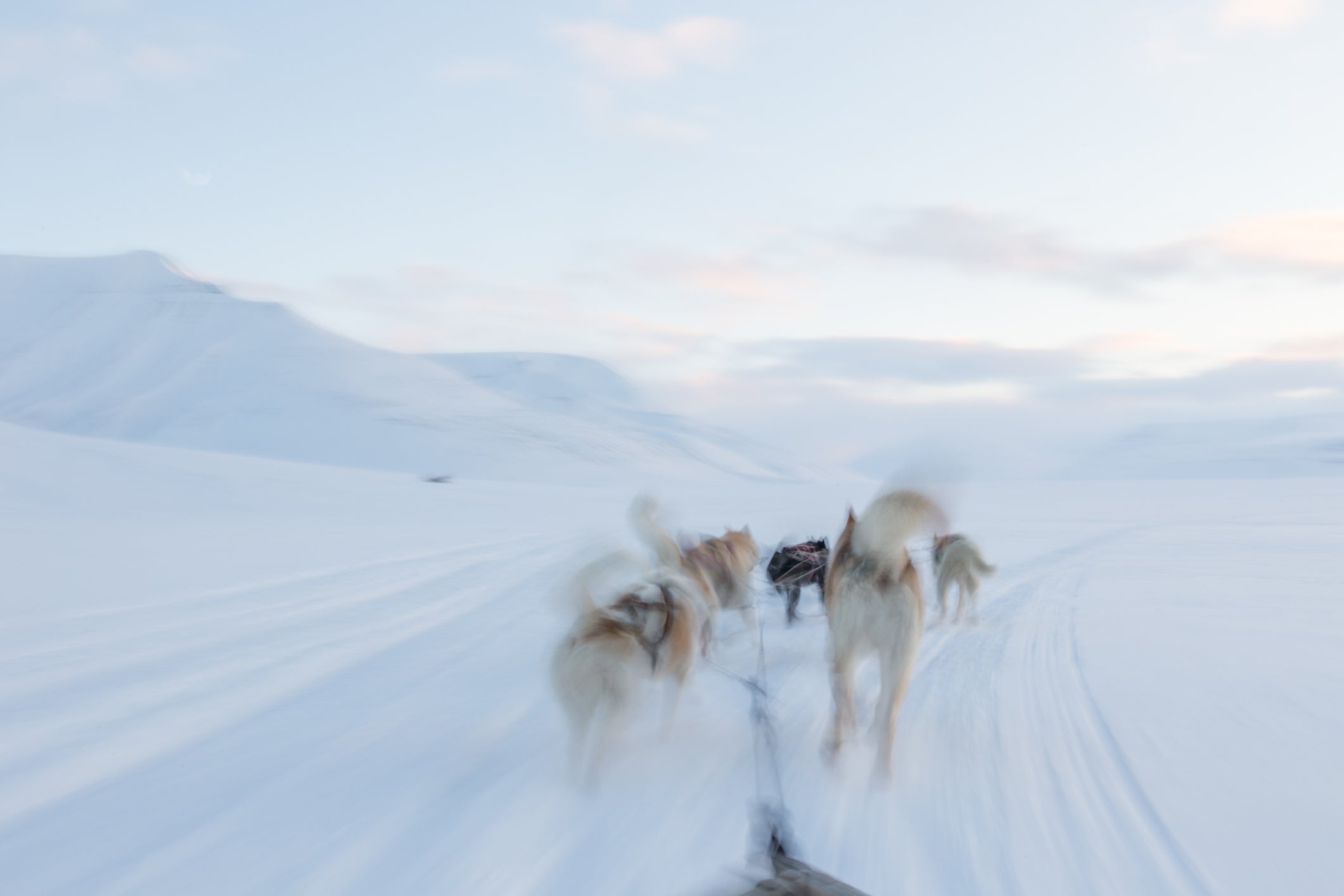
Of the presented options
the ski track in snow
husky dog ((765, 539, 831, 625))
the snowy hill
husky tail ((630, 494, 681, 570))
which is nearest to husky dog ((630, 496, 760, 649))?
husky tail ((630, 494, 681, 570))

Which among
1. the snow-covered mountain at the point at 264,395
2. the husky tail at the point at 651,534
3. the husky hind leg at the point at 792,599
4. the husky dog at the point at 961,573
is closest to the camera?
the husky tail at the point at 651,534

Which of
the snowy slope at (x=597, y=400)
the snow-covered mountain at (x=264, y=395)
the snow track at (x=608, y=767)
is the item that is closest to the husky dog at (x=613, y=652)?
the snow track at (x=608, y=767)

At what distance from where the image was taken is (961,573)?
7.61 metres

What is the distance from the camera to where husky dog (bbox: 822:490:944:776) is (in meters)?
3.47

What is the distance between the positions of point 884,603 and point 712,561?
2.97 m

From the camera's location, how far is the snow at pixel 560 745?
283 centimetres

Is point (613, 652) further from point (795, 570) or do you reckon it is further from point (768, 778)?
point (795, 570)

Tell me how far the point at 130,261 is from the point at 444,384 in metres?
71.2

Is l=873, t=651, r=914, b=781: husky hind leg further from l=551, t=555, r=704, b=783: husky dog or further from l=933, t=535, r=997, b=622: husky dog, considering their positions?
l=933, t=535, r=997, b=622: husky dog

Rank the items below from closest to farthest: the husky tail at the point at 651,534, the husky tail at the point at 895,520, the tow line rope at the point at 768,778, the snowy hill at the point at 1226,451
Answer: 1. the tow line rope at the point at 768,778
2. the husky tail at the point at 895,520
3. the husky tail at the point at 651,534
4. the snowy hill at the point at 1226,451

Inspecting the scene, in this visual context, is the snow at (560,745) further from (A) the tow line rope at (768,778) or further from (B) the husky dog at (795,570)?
(B) the husky dog at (795,570)

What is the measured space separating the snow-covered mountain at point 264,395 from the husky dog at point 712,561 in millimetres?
52529

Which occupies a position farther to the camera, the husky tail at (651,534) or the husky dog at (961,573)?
the husky dog at (961,573)

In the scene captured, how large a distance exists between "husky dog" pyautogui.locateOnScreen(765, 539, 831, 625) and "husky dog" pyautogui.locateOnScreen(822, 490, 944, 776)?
3664 millimetres
